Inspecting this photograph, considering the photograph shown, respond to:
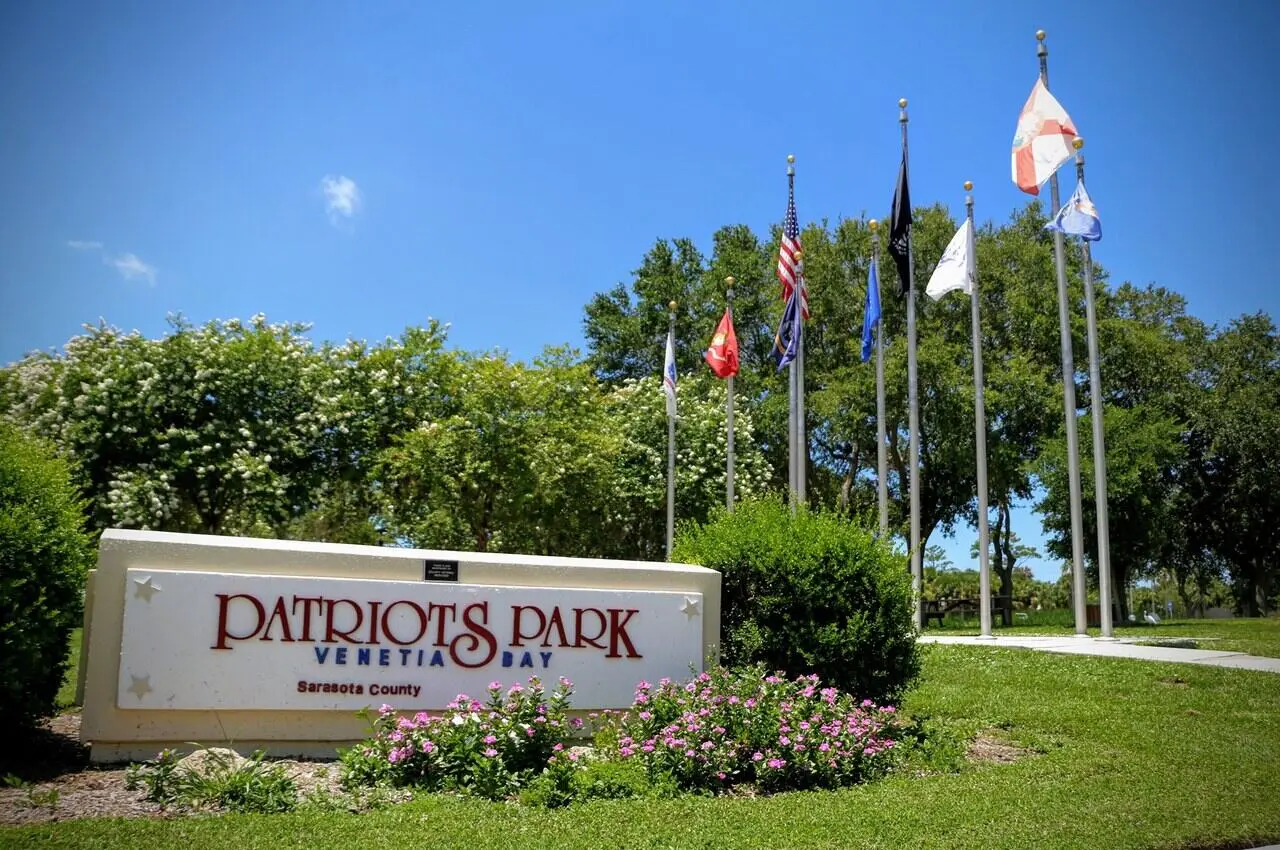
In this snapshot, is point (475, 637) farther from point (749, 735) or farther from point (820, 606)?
point (820, 606)

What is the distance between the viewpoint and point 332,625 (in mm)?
8773

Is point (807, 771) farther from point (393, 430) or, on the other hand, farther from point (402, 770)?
point (393, 430)

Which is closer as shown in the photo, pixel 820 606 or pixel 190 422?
pixel 820 606

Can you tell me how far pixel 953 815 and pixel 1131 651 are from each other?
33.7 ft

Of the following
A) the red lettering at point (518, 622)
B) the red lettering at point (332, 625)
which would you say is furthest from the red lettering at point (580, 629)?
the red lettering at point (332, 625)

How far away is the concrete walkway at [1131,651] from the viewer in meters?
14.1

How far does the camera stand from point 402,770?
7699 mm

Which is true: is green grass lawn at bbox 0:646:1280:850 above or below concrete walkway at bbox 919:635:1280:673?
below

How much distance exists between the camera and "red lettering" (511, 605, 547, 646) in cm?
932

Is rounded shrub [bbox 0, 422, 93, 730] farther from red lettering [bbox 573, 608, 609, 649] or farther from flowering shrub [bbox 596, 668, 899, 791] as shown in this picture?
flowering shrub [bbox 596, 668, 899, 791]

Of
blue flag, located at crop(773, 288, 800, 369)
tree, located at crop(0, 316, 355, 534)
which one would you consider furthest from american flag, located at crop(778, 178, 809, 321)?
tree, located at crop(0, 316, 355, 534)

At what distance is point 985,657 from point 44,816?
12.6m

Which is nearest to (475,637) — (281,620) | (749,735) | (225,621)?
(281,620)

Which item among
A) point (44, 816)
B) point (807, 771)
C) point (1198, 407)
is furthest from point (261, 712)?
point (1198, 407)
